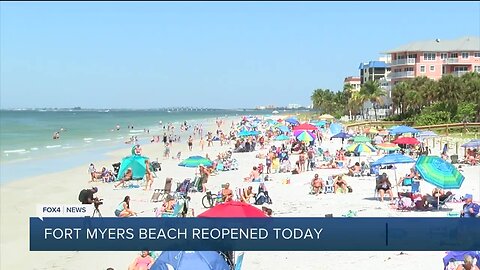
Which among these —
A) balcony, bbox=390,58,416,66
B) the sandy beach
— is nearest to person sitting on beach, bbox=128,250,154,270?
the sandy beach

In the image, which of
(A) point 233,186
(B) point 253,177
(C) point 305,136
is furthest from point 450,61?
(A) point 233,186

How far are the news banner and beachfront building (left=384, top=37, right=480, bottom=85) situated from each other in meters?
65.8

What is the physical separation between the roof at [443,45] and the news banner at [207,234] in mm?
66321

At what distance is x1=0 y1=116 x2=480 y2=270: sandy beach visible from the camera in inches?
457

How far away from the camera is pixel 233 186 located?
75.3 ft

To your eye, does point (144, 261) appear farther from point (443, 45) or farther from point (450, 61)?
point (443, 45)

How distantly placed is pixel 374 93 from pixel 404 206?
54.9 m

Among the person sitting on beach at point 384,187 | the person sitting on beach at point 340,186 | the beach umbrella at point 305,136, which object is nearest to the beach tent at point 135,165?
the person sitting on beach at point 340,186

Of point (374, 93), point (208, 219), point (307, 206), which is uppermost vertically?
point (374, 93)

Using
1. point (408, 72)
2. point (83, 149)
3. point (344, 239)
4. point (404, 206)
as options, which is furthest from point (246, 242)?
point (408, 72)

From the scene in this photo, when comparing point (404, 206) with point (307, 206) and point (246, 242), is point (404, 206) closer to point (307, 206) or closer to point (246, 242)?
point (307, 206)

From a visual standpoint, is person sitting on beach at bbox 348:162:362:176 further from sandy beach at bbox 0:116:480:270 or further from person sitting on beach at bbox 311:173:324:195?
person sitting on beach at bbox 311:173:324:195

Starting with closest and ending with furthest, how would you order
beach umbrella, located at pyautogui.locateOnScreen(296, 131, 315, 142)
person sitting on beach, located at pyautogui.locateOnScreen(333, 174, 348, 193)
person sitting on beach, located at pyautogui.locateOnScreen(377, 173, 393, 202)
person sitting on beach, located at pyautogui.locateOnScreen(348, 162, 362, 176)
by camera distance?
person sitting on beach, located at pyautogui.locateOnScreen(377, 173, 393, 202) → person sitting on beach, located at pyautogui.locateOnScreen(333, 174, 348, 193) → person sitting on beach, located at pyautogui.locateOnScreen(348, 162, 362, 176) → beach umbrella, located at pyautogui.locateOnScreen(296, 131, 315, 142)

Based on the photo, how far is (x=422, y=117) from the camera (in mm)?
49375
